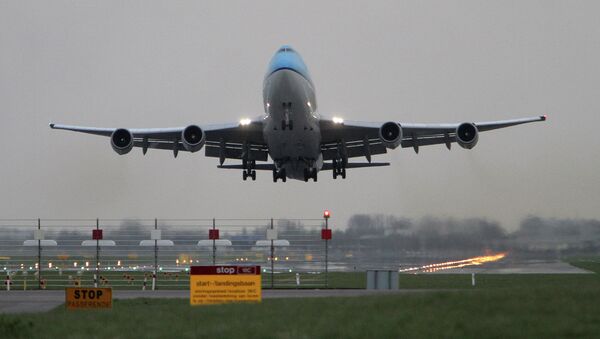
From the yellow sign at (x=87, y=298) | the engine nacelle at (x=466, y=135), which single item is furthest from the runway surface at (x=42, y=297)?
the engine nacelle at (x=466, y=135)

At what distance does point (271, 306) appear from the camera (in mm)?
22578

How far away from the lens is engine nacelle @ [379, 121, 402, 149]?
3891cm

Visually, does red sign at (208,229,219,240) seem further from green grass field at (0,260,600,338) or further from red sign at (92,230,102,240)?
green grass field at (0,260,600,338)

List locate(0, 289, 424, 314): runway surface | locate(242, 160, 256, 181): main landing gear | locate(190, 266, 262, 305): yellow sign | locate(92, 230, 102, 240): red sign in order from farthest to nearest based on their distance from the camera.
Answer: locate(242, 160, 256, 181): main landing gear
locate(92, 230, 102, 240): red sign
locate(0, 289, 424, 314): runway surface
locate(190, 266, 262, 305): yellow sign

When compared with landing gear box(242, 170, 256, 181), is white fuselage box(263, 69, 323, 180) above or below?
above

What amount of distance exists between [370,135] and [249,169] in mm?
6459

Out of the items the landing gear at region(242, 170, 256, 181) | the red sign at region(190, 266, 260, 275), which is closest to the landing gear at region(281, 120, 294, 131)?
the landing gear at region(242, 170, 256, 181)

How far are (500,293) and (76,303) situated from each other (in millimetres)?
11928

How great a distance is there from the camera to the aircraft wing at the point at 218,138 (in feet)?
132

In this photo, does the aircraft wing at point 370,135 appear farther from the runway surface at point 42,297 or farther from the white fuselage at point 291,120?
the runway surface at point 42,297

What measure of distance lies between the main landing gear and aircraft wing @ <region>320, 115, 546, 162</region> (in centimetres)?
354

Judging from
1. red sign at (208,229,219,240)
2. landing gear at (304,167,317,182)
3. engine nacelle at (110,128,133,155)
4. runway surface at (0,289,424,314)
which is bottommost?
runway surface at (0,289,424,314)

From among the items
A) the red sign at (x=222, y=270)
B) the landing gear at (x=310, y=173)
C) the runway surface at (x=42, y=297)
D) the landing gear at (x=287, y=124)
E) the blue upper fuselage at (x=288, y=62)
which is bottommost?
the runway surface at (x=42, y=297)

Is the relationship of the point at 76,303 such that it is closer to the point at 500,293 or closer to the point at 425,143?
the point at 500,293
